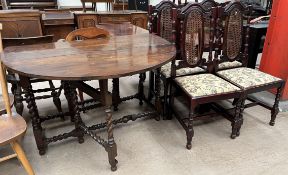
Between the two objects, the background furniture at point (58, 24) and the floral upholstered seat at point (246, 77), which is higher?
the background furniture at point (58, 24)

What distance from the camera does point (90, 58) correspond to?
1661mm

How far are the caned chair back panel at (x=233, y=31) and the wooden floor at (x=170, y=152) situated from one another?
0.70m

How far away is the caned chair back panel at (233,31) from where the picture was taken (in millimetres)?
2166

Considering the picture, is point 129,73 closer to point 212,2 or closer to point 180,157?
point 180,157

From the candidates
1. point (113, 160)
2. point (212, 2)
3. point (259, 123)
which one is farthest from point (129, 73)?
point (259, 123)

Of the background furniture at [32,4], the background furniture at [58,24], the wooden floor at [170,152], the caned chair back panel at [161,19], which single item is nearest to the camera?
the wooden floor at [170,152]

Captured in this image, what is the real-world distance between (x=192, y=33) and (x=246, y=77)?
66 centimetres

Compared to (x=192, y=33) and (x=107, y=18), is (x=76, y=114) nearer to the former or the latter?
(x=192, y=33)

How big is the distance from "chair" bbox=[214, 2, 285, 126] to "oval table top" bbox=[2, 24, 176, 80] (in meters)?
0.65

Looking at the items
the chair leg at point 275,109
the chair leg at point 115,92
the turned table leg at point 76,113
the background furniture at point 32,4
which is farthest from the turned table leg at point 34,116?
the background furniture at point 32,4

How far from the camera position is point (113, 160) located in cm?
177

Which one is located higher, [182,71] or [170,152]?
[182,71]

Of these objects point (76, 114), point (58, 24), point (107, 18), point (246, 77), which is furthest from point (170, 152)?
point (58, 24)

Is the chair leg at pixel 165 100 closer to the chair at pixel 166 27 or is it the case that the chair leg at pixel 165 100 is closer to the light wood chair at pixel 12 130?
the chair at pixel 166 27
